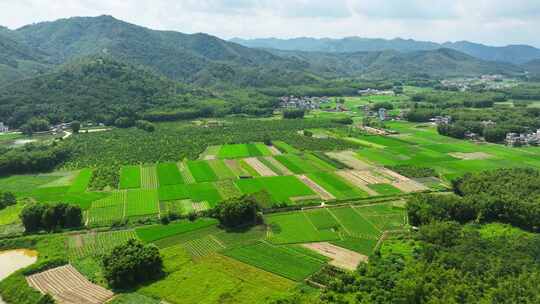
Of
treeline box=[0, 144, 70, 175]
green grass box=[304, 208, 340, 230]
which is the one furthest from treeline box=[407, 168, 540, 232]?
treeline box=[0, 144, 70, 175]

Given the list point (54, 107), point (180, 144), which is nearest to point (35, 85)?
point (54, 107)

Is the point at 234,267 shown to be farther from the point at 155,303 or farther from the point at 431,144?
the point at 431,144

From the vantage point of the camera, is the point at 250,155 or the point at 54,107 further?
the point at 54,107

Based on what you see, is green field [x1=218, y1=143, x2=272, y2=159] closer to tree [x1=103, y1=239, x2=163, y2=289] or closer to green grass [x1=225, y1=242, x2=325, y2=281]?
green grass [x1=225, y1=242, x2=325, y2=281]

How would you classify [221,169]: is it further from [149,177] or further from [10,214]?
[10,214]

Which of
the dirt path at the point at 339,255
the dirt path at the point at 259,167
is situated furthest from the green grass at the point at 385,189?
the dirt path at the point at 339,255

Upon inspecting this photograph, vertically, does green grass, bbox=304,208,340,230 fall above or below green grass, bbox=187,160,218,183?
below
